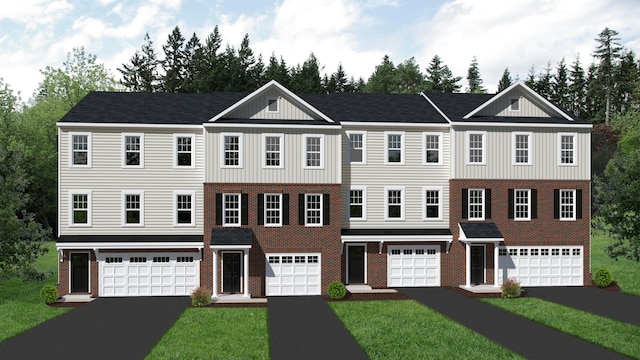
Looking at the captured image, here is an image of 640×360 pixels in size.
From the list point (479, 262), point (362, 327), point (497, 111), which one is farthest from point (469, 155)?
point (362, 327)

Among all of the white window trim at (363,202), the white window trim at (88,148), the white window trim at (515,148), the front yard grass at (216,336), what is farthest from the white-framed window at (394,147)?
the white window trim at (88,148)

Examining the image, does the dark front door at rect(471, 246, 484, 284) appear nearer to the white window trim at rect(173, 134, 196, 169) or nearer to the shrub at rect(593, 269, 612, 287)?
the shrub at rect(593, 269, 612, 287)

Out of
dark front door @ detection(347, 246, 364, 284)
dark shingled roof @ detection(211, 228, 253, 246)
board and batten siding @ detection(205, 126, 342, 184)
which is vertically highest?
board and batten siding @ detection(205, 126, 342, 184)

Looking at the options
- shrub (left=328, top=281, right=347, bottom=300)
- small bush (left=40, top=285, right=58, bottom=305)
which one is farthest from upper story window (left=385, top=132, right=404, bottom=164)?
small bush (left=40, top=285, right=58, bottom=305)

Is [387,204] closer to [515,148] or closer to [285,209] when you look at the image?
[285,209]

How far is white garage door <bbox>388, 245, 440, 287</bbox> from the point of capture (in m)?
33.1

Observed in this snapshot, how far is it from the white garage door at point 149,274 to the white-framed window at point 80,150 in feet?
16.1

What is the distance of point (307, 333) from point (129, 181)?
14739mm

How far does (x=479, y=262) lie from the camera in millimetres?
33219

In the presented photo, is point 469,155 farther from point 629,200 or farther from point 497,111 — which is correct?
point 629,200

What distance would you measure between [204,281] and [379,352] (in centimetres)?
1452

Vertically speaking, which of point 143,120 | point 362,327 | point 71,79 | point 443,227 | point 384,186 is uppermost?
point 71,79

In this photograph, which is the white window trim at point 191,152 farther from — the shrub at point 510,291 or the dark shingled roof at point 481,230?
the shrub at point 510,291

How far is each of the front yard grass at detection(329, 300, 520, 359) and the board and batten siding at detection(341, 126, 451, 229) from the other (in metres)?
6.84
